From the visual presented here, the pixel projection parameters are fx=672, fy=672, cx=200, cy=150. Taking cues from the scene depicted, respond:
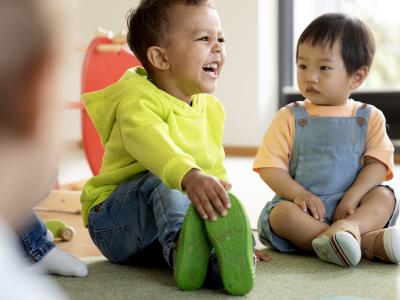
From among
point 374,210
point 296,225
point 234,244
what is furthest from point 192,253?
point 374,210

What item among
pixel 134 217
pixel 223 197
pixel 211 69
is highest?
pixel 211 69

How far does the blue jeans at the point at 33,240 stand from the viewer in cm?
110

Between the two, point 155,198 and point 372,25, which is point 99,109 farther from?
point 372,25

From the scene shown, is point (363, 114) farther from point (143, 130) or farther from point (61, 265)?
point (61, 265)

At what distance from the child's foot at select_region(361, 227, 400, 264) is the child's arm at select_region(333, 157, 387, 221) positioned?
0.23 ft

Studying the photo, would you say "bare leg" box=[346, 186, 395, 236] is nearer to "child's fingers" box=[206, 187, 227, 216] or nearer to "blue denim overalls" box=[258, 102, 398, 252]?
"blue denim overalls" box=[258, 102, 398, 252]

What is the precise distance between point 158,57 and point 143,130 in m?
0.20

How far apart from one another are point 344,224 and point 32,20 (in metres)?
0.95

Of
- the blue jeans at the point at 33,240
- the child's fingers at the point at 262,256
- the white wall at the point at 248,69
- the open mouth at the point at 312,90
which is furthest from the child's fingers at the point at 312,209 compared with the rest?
the white wall at the point at 248,69

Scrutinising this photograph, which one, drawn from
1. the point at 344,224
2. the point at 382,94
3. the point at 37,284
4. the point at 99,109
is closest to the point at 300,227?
the point at 344,224

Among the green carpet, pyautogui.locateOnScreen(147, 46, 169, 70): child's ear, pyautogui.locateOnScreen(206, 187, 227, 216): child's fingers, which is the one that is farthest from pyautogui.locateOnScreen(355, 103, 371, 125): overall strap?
pyautogui.locateOnScreen(206, 187, 227, 216): child's fingers

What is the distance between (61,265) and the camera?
1.10 m

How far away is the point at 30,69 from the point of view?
34cm

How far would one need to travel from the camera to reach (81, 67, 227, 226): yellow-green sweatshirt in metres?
1.12
